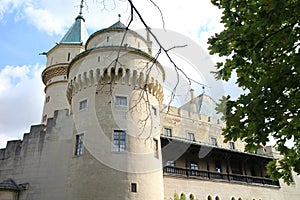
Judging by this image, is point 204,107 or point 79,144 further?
point 204,107

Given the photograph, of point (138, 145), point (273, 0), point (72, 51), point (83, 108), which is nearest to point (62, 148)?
point (83, 108)

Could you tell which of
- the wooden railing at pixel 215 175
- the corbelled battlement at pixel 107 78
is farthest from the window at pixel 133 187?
the corbelled battlement at pixel 107 78

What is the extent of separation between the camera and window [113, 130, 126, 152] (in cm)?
1578

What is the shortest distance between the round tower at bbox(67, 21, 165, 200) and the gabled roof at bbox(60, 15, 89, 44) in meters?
8.88

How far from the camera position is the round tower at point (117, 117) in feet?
49.8

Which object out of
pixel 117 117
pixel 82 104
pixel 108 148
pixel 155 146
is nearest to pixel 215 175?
pixel 155 146

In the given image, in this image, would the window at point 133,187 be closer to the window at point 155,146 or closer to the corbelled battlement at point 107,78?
the window at point 155,146

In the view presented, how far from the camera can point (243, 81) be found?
620 centimetres

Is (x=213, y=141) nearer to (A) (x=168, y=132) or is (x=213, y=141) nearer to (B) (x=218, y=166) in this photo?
(B) (x=218, y=166)

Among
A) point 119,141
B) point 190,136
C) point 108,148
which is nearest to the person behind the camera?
point 108,148

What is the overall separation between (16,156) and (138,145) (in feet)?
27.6

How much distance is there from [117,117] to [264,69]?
1150cm

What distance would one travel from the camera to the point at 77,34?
93.5 feet

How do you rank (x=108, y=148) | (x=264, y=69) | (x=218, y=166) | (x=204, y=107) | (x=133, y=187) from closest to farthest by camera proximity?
(x=264, y=69), (x=133, y=187), (x=108, y=148), (x=218, y=166), (x=204, y=107)
